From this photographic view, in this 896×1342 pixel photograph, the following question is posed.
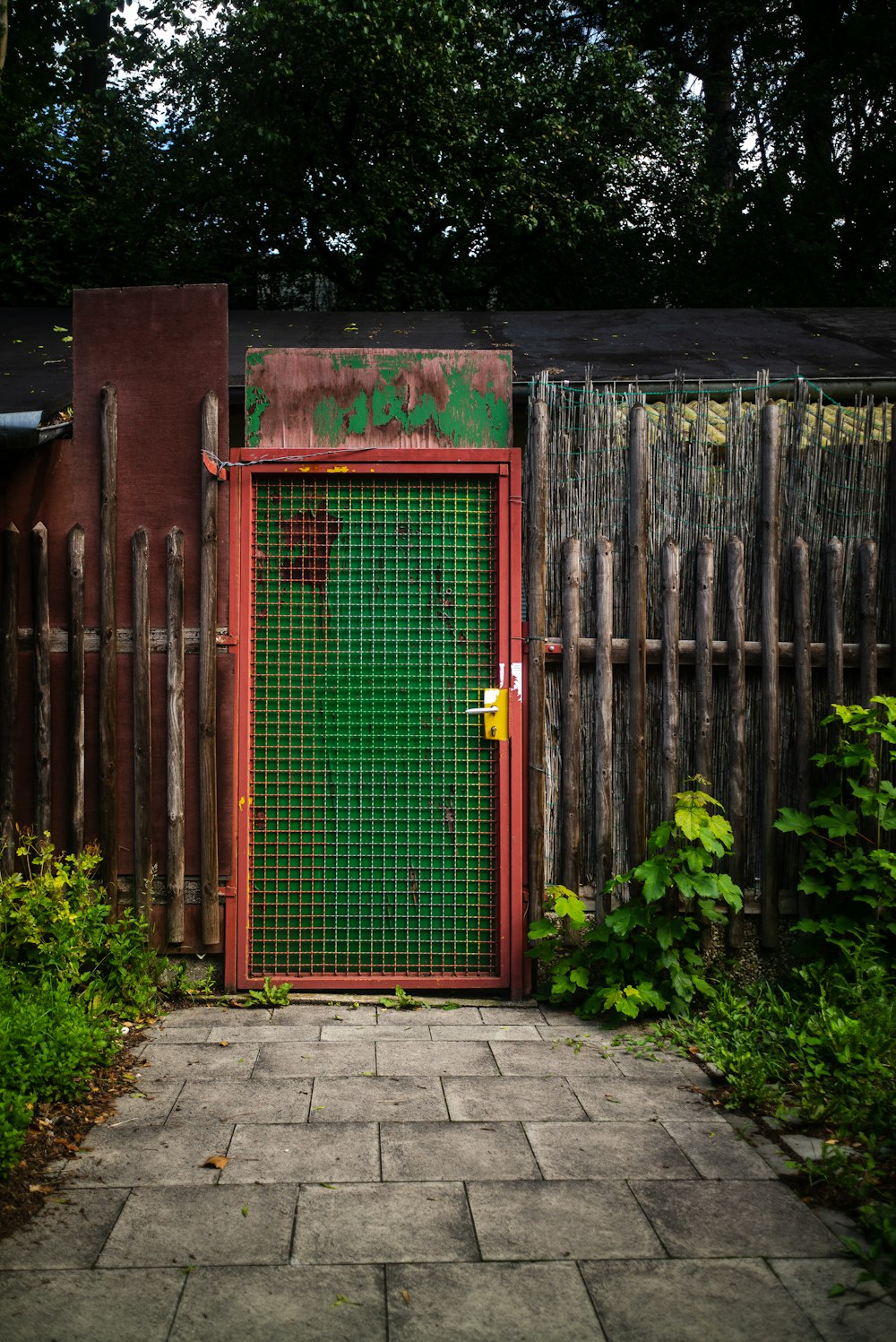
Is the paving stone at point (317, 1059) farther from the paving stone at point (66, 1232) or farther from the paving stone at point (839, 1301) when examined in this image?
the paving stone at point (839, 1301)

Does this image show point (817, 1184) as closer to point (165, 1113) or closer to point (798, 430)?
point (165, 1113)

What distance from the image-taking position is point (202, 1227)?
9.96 ft

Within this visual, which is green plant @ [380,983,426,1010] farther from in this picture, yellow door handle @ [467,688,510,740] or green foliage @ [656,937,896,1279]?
yellow door handle @ [467,688,510,740]

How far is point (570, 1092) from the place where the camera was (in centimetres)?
411

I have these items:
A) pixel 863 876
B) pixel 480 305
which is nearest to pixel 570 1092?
pixel 863 876

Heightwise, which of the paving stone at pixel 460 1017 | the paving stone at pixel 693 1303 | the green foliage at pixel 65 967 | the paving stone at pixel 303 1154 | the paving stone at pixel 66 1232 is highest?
the green foliage at pixel 65 967

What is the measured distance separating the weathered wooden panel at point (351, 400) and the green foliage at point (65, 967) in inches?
90.7

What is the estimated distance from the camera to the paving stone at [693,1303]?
2.58 m

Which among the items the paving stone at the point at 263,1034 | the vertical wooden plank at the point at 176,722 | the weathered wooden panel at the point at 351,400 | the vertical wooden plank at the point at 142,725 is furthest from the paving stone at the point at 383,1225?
the weathered wooden panel at the point at 351,400

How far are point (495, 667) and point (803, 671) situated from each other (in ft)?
4.99

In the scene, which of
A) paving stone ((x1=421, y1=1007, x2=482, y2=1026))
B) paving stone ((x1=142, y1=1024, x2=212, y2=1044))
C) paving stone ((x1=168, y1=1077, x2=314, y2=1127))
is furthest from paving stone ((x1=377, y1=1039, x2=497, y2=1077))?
paving stone ((x1=142, y1=1024, x2=212, y2=1044))

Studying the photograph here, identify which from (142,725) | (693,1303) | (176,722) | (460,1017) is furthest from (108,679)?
(693,1303)

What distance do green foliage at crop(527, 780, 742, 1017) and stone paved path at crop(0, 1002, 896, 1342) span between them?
0.46 metres

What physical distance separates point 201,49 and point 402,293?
4.64 meters
